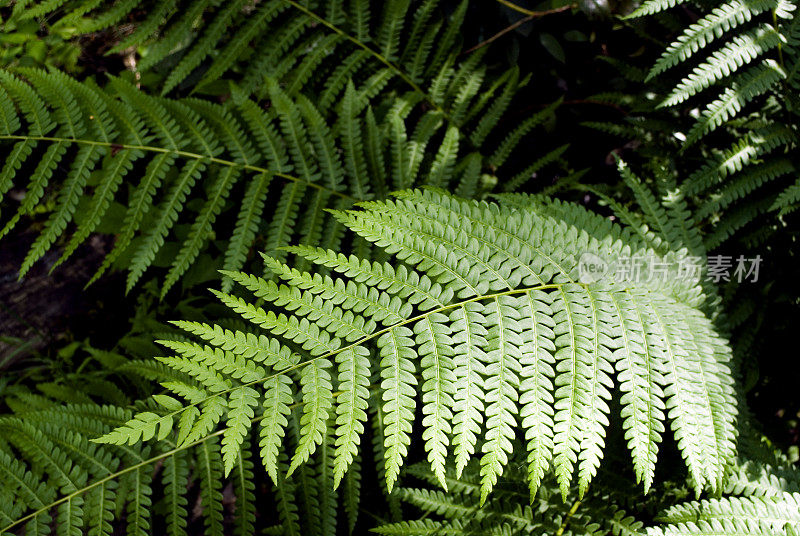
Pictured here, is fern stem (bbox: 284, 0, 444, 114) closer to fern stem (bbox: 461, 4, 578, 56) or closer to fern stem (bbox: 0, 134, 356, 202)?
fern stem (bbox: 461, 4, 578, 56)

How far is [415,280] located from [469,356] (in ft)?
→ 0.85

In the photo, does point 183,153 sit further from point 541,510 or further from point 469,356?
point 541,510

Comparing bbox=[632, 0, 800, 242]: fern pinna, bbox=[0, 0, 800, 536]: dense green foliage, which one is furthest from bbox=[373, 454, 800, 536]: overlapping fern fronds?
bbox=[632, 0, 800, 242]: fern pinna

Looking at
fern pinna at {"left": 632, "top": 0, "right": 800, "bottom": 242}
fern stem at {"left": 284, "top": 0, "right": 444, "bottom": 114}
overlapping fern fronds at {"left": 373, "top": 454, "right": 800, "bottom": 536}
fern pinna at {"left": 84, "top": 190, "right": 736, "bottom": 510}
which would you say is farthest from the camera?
fern stem at {"left": 284, "top": 0, "right": 444, "bottom": 114}

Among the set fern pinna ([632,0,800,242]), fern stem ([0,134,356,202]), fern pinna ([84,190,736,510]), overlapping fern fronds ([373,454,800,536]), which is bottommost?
overlapping fern fronds ([373,454,800,536])

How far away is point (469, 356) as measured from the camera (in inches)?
55.9

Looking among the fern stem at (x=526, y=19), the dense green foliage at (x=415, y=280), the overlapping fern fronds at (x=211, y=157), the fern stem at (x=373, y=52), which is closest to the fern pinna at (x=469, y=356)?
the dense green foliage at (x=415, y=280)

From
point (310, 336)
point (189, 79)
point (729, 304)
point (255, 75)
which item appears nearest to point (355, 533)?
point (310, 336)

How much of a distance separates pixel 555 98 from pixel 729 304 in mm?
1298

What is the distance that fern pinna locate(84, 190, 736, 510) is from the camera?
1.34 metres

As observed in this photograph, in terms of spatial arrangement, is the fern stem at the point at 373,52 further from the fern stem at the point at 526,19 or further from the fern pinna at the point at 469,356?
the fern pinna at the point at 469,356

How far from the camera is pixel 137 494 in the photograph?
1.76 meters

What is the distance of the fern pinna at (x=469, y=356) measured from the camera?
1338 mm

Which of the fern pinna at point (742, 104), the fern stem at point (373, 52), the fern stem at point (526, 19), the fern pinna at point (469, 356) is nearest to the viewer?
the fern pinna at point (469, 356)
